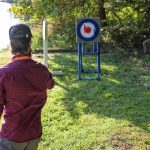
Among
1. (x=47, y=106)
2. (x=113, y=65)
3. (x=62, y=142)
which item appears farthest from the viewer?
(x=113, y=65)

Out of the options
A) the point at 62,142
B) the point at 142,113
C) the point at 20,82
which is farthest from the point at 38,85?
the point at 142,113

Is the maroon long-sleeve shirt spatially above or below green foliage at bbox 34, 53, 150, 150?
above

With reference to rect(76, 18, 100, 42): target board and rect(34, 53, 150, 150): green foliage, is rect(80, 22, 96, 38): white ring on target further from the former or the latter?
rect(34, 53, 150, 150): green foliage

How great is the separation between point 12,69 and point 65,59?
7718 mm

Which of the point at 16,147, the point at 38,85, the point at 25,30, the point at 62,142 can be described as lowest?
the point at 62,142

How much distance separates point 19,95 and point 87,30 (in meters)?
5.37

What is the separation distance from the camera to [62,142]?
5.45m

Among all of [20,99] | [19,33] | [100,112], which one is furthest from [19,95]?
[100,112]

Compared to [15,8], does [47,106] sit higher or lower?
lower

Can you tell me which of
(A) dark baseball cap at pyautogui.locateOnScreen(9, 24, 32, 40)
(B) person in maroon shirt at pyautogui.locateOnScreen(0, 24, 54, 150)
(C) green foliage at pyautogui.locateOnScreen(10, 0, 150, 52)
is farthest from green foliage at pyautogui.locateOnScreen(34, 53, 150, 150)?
(C) green foliage at pyautogui.locateOnScreen(10, 0, 150, 52)

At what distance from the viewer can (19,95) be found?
10.8 ft

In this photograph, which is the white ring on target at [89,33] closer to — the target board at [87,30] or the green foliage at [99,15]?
the target board at [87,30]

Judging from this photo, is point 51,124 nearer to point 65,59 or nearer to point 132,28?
point 65,59

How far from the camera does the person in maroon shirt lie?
10.7ft
